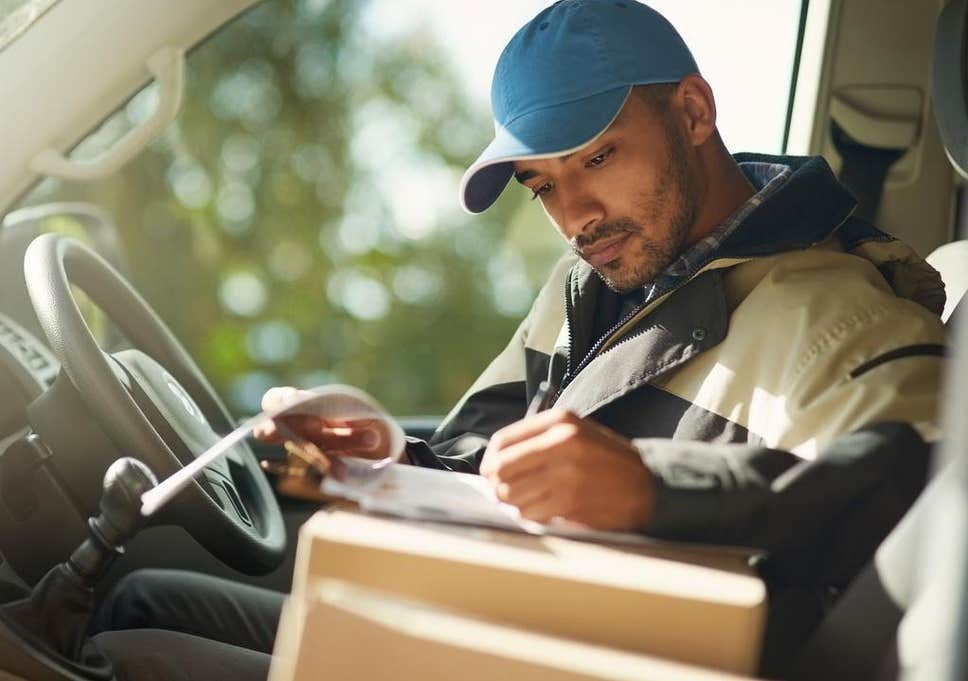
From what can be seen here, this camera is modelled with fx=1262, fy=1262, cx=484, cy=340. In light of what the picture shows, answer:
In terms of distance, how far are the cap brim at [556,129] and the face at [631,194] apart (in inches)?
2.5

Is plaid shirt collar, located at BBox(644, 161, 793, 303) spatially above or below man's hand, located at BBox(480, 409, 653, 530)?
below

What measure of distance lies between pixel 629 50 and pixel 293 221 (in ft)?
13.0

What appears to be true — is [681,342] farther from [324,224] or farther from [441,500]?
[324,224]

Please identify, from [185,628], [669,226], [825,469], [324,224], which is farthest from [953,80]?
[324,224]

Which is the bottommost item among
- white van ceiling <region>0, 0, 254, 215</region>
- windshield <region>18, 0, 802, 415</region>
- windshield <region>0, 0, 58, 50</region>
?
windshield <region>18, 0, 802, 415</region>

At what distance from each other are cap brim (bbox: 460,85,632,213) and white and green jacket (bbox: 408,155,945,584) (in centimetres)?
22

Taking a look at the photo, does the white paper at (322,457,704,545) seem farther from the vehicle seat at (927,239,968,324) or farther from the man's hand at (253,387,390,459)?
the vehicle seat at (927,239,968,324)

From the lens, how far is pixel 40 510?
1.65 meters

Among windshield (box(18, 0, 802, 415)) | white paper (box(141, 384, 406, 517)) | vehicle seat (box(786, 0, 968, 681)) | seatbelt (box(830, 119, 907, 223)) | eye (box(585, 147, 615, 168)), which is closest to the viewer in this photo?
vehicle seat (box(786, 0, 968, 681))

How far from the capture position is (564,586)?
3.28ft

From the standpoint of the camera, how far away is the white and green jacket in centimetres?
114

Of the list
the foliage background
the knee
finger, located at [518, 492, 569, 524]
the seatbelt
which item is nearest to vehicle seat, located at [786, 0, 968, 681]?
finger, located at [518, 492, 569, 524]

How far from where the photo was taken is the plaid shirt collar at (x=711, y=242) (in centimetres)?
157

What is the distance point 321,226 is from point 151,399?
383 cm
